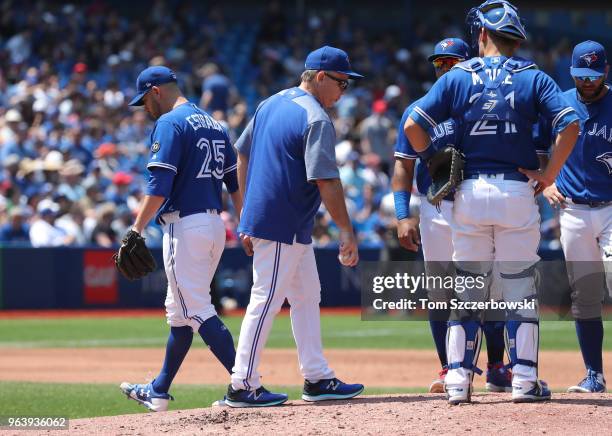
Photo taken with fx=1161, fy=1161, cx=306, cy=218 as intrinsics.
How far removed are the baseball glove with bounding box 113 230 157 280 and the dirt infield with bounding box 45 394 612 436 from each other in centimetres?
98

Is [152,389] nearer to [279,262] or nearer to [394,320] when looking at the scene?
[279,262]

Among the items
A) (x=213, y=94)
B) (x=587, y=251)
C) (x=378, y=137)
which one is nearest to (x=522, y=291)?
(x=587, y=251)

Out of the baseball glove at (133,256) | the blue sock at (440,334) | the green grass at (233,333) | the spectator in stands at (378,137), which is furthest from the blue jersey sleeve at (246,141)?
the spectator in stands at (378,137)

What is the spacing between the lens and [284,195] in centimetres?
704

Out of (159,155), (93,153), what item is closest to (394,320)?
(93,153)

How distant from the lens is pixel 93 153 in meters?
20.5

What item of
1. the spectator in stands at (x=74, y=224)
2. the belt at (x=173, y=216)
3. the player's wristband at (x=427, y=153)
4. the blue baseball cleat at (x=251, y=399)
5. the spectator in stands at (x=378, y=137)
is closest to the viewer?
the player's wristband at (x=427, y=153)

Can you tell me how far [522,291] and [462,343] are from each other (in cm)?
46

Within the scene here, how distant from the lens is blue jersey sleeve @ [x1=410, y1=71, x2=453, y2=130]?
6.62 m

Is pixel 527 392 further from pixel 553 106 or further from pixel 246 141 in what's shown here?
pixel 246 141

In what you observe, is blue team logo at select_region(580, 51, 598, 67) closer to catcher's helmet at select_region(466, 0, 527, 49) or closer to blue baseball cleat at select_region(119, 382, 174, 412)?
catcher's helmet at select_region(466, 0, 527, 49)

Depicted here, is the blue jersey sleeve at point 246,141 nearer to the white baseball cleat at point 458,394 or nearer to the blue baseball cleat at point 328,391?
the blue baseball cleat at point 328,391

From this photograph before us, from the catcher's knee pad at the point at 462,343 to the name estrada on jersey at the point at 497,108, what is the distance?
2.90 feet

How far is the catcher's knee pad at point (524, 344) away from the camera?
6.57 meters
